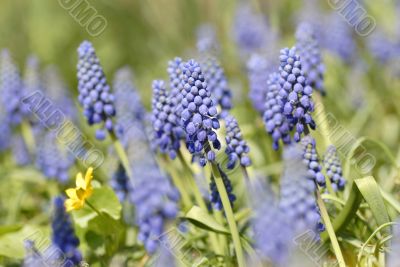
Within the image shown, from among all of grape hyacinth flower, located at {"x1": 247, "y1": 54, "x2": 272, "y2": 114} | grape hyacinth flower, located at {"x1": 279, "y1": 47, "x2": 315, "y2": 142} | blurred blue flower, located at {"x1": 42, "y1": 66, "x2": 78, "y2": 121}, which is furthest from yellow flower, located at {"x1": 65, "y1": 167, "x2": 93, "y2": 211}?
blurred blue flower, located at {"x1": 42, "y1": 66, "x2": 78, "y2": 121}

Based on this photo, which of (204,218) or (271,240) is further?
(204,218)

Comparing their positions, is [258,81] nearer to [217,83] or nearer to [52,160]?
[217,83]

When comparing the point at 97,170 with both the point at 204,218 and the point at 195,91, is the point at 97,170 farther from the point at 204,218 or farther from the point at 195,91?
the point at 195,91

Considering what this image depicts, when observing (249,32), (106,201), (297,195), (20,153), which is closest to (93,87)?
(106,201)

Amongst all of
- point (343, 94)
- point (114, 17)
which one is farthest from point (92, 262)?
point (114, 17)

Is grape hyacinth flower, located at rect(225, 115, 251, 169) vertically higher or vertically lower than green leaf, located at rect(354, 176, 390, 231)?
higher

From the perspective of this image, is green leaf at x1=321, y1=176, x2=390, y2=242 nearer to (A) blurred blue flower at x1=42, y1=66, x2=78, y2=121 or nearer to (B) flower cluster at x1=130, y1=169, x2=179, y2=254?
(B) flower cluster at x1=130, y1=169, x2=179, y2=254
